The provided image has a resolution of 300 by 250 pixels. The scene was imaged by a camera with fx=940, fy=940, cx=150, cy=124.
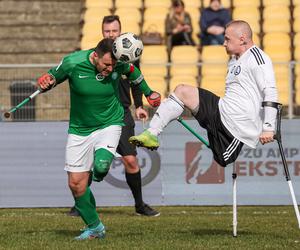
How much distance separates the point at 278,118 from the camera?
30.0 feet

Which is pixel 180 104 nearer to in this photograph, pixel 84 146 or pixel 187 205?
pixel 84 146

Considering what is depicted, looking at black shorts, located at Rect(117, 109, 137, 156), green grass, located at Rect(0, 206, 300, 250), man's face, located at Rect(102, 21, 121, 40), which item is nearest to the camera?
green grass, located at Rect(0, 206, 300, 250)

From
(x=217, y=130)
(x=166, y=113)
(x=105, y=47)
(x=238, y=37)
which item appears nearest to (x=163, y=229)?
(x=217, y=130)

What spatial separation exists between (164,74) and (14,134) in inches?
102

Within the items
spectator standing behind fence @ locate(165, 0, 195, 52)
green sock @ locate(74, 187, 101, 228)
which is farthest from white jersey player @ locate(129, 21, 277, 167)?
spectator standing behind fence @ locate(165, 0, 195, 52)

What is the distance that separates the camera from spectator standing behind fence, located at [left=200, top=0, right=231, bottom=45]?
18484 millimetres

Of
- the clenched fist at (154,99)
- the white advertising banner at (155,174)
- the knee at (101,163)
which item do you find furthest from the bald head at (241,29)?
the white advertising banner at (155,174)

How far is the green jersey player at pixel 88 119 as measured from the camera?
31.2ft

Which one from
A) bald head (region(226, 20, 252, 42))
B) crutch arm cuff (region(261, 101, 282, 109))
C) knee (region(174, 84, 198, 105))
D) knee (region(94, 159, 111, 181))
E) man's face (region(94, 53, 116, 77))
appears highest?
bald head (region(226, 20, 252, 42))

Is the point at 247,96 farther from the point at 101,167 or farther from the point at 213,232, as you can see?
the point at 213,232

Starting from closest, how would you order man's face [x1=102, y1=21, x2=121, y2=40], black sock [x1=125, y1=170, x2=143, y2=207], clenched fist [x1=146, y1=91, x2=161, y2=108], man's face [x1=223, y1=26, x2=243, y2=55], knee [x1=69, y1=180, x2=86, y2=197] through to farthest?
man's face [x1=223, y1=26, x2=243, y2=55] < knee [x1=69, y1=180, x2=86, y2=197] < clenched fist [x1=146, y1=91, x2=161, y2=108] < man's face [x1=102, y1=21, x2=121, y2=40] < black sock [x1=125, y1=170, x2=143, y2=207]

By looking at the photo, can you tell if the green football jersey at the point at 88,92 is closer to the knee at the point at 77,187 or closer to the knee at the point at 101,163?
the knee at the point at 101,163

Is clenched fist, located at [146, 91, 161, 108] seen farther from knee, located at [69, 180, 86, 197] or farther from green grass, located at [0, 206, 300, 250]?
green grass, located at [0, 206, 300, 250]

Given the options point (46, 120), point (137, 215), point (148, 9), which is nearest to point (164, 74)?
point (46, 120)
